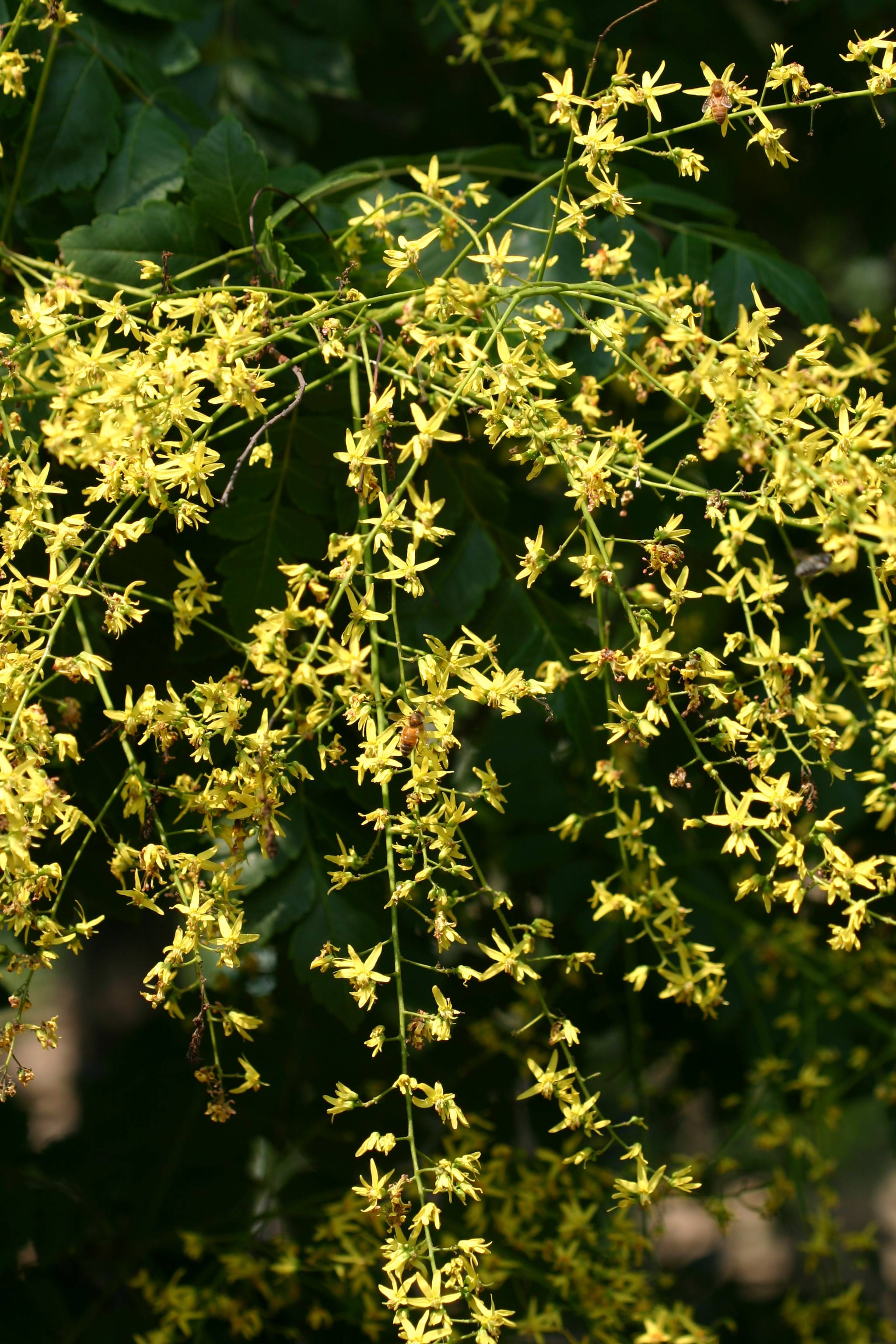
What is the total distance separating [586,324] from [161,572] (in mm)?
623

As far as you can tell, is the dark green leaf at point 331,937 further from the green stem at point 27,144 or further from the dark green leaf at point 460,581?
the green stem at point 27,144

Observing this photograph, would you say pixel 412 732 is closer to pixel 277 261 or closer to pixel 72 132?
pixel 277 261

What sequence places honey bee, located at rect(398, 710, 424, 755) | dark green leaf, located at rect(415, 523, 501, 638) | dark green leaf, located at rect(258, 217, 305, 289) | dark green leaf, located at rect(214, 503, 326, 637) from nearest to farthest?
honey bee, located at rect(398, 710, 424, 755), dark green leaf, located at rect(258, 217, 305, 289), dark green leaf, located at rect(214, 503, 326, 637), dark green leaf, located at rect(415, 523, 501, 638)

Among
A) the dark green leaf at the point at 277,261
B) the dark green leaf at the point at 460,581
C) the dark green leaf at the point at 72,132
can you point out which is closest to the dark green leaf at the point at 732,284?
the dark green leaf at the point at 460,581

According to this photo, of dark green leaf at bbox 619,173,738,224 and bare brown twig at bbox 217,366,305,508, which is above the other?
bare brown twig at bbox 217,366,305,508

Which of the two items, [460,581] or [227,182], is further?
[460,581]

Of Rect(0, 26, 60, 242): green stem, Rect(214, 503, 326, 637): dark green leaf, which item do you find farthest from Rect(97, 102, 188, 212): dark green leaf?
Rect(214, 503, 326, 637): dark green leaf

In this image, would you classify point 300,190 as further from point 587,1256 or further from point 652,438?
point 587,1256

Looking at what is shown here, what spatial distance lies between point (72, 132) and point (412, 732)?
115cm

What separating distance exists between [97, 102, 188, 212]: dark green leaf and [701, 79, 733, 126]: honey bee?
0.81 m

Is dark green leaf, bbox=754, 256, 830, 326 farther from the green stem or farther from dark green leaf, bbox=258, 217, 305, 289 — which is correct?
the green stem

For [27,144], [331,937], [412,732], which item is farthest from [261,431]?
[27,144]

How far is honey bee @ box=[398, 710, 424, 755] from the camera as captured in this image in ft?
3.11

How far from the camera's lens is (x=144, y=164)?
61.7 inches
